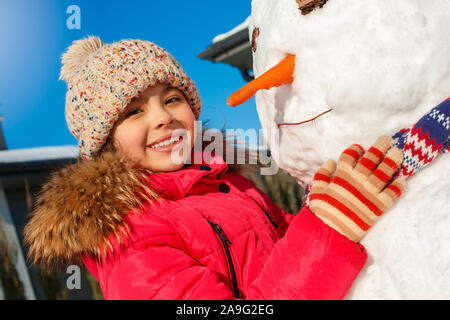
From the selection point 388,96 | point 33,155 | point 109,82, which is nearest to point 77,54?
point 109,82

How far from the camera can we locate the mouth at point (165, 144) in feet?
3.85

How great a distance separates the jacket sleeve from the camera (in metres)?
0.77

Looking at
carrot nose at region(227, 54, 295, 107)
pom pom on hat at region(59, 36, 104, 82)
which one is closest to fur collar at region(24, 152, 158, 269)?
carrot nose at region(227, 54, 295, 107)

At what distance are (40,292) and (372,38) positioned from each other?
3.89 m

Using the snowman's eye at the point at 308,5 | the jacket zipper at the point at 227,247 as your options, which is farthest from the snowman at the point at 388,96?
the jacket zipper at the point at 227,247

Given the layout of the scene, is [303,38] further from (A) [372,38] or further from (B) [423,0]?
(B) [423,0]

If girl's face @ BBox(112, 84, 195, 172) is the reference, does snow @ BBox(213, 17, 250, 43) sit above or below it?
above

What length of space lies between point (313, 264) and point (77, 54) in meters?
1.22

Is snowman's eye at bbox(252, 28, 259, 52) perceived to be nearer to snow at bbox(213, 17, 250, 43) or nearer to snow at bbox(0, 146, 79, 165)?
snow at bbox(0, 146, 79, 165)

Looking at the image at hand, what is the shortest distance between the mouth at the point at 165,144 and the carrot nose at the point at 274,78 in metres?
0.34

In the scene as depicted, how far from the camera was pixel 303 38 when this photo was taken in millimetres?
852

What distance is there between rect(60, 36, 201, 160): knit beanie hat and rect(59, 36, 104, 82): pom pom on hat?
8cm
